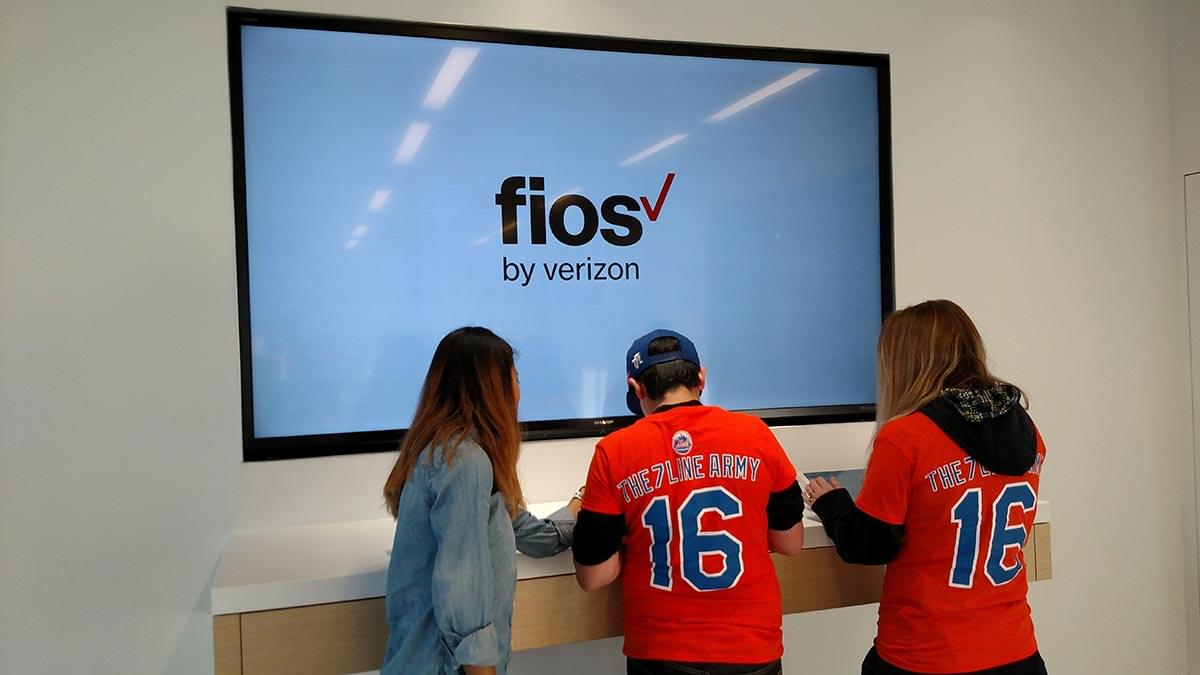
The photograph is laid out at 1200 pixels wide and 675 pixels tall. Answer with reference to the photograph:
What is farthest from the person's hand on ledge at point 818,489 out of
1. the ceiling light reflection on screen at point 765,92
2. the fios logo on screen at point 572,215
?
the ceiling light reflection on screen at point 765,92

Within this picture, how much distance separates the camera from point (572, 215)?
2.85m

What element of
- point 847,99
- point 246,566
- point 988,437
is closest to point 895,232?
point 847,99

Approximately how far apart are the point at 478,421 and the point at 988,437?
104cm

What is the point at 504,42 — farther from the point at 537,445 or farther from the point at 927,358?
the point at 927,358

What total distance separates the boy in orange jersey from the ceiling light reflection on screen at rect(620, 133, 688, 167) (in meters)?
1.17

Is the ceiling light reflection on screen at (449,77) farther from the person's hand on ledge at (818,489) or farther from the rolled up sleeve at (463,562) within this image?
the person's hand on ledge at (818,489)

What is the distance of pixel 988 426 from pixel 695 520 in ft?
2.10

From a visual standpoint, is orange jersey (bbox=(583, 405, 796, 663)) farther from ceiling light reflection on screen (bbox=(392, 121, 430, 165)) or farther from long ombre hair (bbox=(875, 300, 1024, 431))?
ceiling light reflection on screen (bbox=(392, 121, 430, 165))

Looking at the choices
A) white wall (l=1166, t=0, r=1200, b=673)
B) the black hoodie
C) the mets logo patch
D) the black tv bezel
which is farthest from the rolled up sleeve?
white wall (l=1166, t=0, r=1200, b=673)

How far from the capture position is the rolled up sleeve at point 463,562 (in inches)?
65.5

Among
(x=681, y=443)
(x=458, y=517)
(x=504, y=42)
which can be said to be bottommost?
(x=458, y=517)

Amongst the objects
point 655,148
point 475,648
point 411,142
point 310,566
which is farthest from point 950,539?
point 411,142

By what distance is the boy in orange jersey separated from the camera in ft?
5.94

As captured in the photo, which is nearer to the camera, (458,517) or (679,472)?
(458,517)
